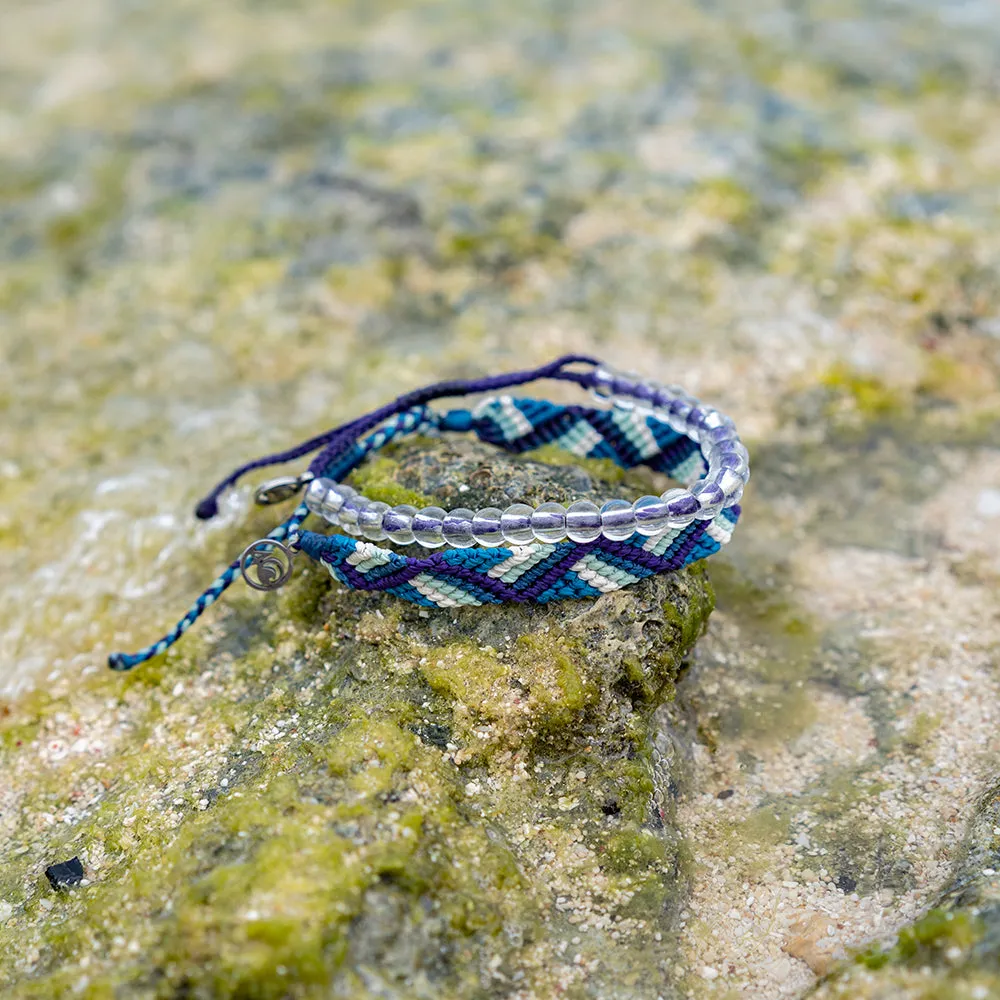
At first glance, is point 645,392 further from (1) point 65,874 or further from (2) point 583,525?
(1) point 65,874

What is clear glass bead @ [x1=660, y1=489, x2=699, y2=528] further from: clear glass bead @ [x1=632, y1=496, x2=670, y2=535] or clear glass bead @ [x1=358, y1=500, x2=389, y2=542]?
clear glass bead @ [x1=358, y1=500, x2=389, y2=542]

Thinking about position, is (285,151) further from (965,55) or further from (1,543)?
(965,55)

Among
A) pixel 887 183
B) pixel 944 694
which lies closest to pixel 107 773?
pixel 944 694

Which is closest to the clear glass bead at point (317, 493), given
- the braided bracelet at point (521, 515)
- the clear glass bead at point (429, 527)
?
the braided bracelet at point (521, 515)

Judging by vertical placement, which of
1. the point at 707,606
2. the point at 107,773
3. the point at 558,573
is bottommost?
the point at 107,773

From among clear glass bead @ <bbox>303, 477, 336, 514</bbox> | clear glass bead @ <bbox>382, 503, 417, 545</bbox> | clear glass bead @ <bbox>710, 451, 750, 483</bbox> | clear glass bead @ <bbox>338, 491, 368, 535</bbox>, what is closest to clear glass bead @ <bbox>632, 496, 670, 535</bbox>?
clear glass bead @ <bbox>710, 451, 750, 483</bbox>

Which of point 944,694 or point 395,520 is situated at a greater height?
point 395,520
